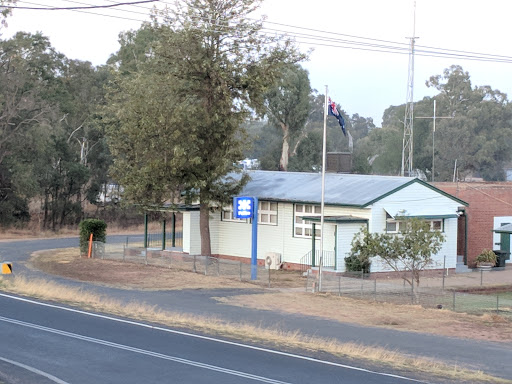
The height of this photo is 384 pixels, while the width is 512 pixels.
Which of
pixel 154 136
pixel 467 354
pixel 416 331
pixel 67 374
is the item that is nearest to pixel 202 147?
pixel 154 136

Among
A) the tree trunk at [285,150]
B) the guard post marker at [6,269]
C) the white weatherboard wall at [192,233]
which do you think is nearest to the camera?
the guard post marker at [6,269]

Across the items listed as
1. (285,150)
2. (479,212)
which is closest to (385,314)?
(479,212)

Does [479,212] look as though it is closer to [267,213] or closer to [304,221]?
[304,221]

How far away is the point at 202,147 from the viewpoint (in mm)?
36094

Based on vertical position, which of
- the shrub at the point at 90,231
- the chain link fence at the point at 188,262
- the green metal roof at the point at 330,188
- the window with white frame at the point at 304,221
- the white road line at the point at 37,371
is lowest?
the white road line at the point at 37,371

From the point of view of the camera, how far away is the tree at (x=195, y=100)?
34750 mm

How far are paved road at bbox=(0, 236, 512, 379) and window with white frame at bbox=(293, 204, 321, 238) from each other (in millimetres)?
8084

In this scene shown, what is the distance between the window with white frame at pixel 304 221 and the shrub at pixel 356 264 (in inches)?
112

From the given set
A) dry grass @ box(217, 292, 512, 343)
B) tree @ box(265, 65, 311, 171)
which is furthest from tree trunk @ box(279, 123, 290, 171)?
dry grass @ box(217, 292, 512, 343)

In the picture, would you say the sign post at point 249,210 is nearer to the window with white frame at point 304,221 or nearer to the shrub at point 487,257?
the window with white frame at point 304,221

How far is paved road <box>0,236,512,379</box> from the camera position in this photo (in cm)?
1744

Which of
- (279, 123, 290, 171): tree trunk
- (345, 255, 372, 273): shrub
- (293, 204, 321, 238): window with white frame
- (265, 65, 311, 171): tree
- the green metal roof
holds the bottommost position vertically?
(345, 255, 372, 273): shrub

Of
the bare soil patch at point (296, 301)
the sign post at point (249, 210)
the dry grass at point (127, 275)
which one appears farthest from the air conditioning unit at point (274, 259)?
the dry grass at point (127, 275)

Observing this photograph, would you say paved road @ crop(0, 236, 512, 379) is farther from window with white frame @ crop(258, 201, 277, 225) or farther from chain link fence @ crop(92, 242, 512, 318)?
window with white frame @ crop(258, 201, 277, 225)
